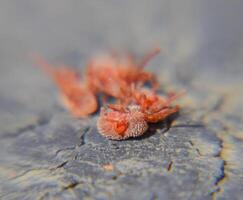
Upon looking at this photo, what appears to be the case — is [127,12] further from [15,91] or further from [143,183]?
[143,183]

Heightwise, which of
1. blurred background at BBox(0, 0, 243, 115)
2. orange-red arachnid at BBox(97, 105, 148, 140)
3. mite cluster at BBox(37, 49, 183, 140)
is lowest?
orange-red arachnid at BBox(97, 105, 148, 140)

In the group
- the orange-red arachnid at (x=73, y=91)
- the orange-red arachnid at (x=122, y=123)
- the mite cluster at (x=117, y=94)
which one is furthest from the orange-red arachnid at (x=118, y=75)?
the orange-red arachnid at (x=122, y=123)

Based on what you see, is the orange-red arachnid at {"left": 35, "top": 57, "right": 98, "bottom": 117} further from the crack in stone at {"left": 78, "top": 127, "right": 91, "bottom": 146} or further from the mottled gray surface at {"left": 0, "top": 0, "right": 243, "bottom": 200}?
the crack in stone at {"left": 78, "top": 127, "right": 91, "bottom": 146}

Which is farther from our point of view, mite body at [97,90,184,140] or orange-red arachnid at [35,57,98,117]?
orange-red arachnid at [35,57,98,117]

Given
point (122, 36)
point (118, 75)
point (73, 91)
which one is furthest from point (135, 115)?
point (122, 36)

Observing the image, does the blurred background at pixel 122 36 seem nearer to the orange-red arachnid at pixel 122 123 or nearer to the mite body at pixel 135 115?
the mite body at pixel 135 115

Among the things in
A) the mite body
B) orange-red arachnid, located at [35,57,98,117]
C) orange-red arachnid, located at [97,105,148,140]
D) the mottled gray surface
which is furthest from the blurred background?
orange-red arachnid, located at [97,105,148,140]
